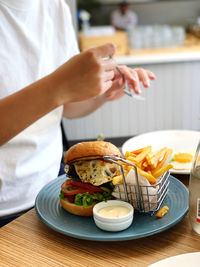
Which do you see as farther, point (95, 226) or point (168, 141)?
point (168, 141)

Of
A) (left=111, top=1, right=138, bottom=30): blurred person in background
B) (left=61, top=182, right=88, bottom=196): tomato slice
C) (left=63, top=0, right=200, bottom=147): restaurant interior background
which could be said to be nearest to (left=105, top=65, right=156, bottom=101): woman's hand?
(left=61, top=182, right=88, bottom=196): tomato slice

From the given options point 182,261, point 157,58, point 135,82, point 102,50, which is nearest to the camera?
point 182,261

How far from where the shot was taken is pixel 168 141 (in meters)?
1.36

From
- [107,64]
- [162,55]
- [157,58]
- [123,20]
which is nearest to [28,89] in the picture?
[107,64]

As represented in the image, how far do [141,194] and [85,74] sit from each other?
284 mm

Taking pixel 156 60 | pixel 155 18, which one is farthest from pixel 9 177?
pixel 155 18

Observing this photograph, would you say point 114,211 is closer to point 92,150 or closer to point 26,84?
point 92,150

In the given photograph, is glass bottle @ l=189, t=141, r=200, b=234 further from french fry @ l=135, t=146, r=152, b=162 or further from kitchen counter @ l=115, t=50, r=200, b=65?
kitchen counter @ l=115, t=50, r=200, b=65

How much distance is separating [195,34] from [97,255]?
3431 mm

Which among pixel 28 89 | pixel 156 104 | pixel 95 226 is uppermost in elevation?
pixel 28 89

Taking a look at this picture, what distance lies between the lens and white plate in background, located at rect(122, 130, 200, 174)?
132 cm

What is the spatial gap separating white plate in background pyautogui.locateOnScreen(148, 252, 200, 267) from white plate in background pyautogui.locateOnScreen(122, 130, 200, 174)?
63cm

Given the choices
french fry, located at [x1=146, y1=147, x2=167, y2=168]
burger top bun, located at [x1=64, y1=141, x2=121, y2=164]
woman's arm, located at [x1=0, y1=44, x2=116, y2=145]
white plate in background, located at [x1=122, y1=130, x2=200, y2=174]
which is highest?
woman's arm, located at [x1=0, y1=44, x2=116, y2=145]

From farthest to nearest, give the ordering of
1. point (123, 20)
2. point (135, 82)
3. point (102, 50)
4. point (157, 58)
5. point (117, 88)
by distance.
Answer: point (123, 20)
point (157, 58)
point (117, 88)
point (135, 82)
point (102, 50)
